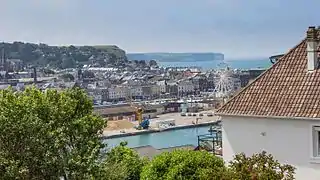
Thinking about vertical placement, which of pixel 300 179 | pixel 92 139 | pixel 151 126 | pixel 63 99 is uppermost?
pixel 63 99

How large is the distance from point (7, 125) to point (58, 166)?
116 cm

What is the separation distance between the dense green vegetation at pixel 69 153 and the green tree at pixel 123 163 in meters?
0.06

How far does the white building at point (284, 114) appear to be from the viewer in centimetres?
1058

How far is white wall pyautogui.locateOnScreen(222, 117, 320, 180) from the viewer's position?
1059 centimetres

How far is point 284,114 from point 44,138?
4.45 m

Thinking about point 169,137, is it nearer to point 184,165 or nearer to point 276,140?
point 184,165

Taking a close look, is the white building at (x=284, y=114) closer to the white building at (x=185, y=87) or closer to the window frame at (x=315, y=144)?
the window frame at (x=315, y=144)

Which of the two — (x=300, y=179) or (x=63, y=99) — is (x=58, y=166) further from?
(x=300, y=179)

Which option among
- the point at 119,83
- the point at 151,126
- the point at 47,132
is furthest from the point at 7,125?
the point at 119,83

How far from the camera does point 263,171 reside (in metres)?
8.60

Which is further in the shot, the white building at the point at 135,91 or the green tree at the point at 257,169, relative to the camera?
the white building at the point at 135,91

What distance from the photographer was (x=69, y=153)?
10539mm

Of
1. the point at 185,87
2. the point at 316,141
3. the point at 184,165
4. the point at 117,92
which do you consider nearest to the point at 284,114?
the point at 316,141

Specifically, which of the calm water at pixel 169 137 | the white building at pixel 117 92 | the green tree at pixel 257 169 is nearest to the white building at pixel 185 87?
the white building at pixel 117 92
